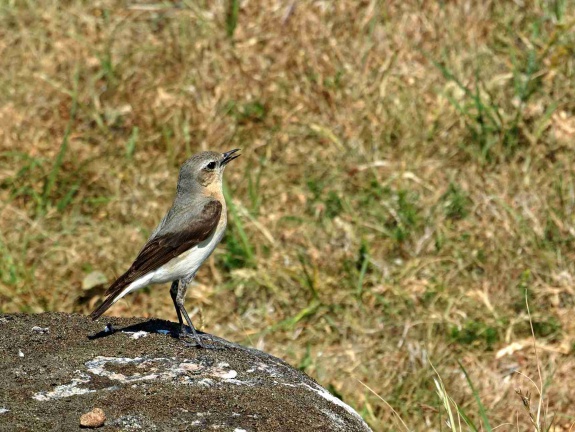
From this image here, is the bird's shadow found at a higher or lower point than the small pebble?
lower

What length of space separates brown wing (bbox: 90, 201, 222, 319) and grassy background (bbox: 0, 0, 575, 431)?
4.17 feet

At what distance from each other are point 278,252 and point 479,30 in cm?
300

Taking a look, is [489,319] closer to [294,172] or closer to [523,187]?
[523,187]

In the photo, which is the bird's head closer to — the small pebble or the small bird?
the small bird

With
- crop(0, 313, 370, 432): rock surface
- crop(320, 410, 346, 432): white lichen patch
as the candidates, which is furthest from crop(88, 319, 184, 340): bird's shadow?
Result: crop(320, 410, 346, 432): white lichen patch

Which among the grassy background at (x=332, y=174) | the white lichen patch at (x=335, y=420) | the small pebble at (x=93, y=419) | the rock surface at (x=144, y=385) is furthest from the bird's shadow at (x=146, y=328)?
the grassy background at (x=332, y=174)

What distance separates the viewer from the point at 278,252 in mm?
7285

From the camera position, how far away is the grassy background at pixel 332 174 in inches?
261

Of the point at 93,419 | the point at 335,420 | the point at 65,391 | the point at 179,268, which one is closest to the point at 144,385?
the point at 65,391

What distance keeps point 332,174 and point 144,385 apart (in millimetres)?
4158

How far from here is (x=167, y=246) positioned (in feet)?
17.6

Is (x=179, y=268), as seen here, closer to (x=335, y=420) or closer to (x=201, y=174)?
(x=201, y=174)

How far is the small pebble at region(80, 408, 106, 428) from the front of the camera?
11.6ft

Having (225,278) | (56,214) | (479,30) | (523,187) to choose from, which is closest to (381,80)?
(479,30)
